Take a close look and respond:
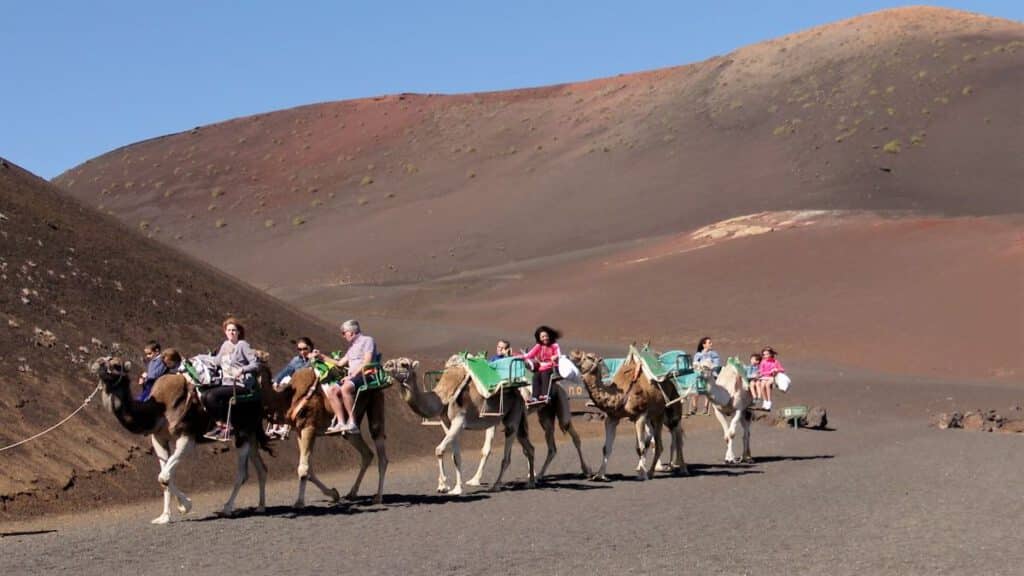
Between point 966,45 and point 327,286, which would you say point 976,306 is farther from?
point 966,45

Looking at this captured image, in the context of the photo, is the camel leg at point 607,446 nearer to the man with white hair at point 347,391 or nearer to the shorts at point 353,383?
the man with white hair at point 347,391

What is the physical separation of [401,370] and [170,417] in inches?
131

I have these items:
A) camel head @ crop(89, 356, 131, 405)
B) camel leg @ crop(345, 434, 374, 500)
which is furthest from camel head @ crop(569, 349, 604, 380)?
camel head @ crop(89, 356, 131, 405)

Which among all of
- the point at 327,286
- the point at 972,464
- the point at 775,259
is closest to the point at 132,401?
the point at 972,464

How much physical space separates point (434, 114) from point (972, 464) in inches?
4342

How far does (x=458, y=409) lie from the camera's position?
805 inches

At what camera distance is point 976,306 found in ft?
171

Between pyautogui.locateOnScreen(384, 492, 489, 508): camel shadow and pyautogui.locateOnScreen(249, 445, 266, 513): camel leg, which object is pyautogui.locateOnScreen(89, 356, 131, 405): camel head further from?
pyautogui.locateOnScreen(384, 492, 489, 508): camel shadow

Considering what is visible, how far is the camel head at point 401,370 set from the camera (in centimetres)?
1928

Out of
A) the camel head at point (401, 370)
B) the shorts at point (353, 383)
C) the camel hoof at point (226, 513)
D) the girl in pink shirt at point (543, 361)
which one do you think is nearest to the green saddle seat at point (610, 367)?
the girl in pink shirt at point (543, 361)

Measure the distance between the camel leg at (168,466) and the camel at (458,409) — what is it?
10.9 feet

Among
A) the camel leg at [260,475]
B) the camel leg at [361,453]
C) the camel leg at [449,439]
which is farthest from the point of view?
the camel leg at [449,439]

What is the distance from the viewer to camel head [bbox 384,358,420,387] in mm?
19281

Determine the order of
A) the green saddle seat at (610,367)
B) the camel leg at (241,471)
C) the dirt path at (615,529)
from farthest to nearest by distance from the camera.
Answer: the green saddle seat at (610,367) → the camel leg at (241,471) → the dirt path at (615,529)
